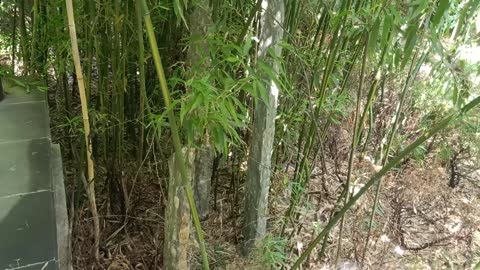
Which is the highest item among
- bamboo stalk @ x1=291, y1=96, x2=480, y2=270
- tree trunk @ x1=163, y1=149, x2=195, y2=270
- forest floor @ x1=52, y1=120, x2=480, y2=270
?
bamboo stalk @ x1=291, y1=96, x2=480, y2=270

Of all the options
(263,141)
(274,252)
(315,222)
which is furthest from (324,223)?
(263,141)

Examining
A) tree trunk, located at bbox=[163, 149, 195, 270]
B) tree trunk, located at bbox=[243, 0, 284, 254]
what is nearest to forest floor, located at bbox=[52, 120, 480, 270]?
tree trunk, located at bbox=[243, 0, 284, 254]

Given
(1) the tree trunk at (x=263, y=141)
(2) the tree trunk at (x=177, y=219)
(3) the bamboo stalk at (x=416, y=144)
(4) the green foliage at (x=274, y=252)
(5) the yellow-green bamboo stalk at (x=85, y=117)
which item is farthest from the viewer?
(4) the green foliage at (x=274, y=252)

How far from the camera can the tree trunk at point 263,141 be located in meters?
1.72

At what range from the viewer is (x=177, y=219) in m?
1.61

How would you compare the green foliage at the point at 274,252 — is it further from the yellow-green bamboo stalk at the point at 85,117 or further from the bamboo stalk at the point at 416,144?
the bamboo stalk at the point at 416,144

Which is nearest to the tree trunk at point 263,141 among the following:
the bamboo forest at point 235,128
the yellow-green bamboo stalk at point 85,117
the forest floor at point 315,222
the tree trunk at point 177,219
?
the bamboo forest at point 235,128

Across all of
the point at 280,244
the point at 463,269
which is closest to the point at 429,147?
the point at 463,269

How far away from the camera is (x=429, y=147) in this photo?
3.59 metres

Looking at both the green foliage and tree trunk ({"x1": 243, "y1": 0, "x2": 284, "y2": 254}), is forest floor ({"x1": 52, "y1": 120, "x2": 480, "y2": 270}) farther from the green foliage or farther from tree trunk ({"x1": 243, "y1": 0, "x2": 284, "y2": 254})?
tree trunk ({"x1": 243, "y1": 0, "x2": 284, "y2": 254})

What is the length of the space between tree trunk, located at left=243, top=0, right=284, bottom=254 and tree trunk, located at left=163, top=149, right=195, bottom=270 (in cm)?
40

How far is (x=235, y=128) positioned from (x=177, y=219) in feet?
1.97

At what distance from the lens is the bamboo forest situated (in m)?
1.49

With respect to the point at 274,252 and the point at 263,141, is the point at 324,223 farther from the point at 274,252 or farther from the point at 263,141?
the point at 263,141
